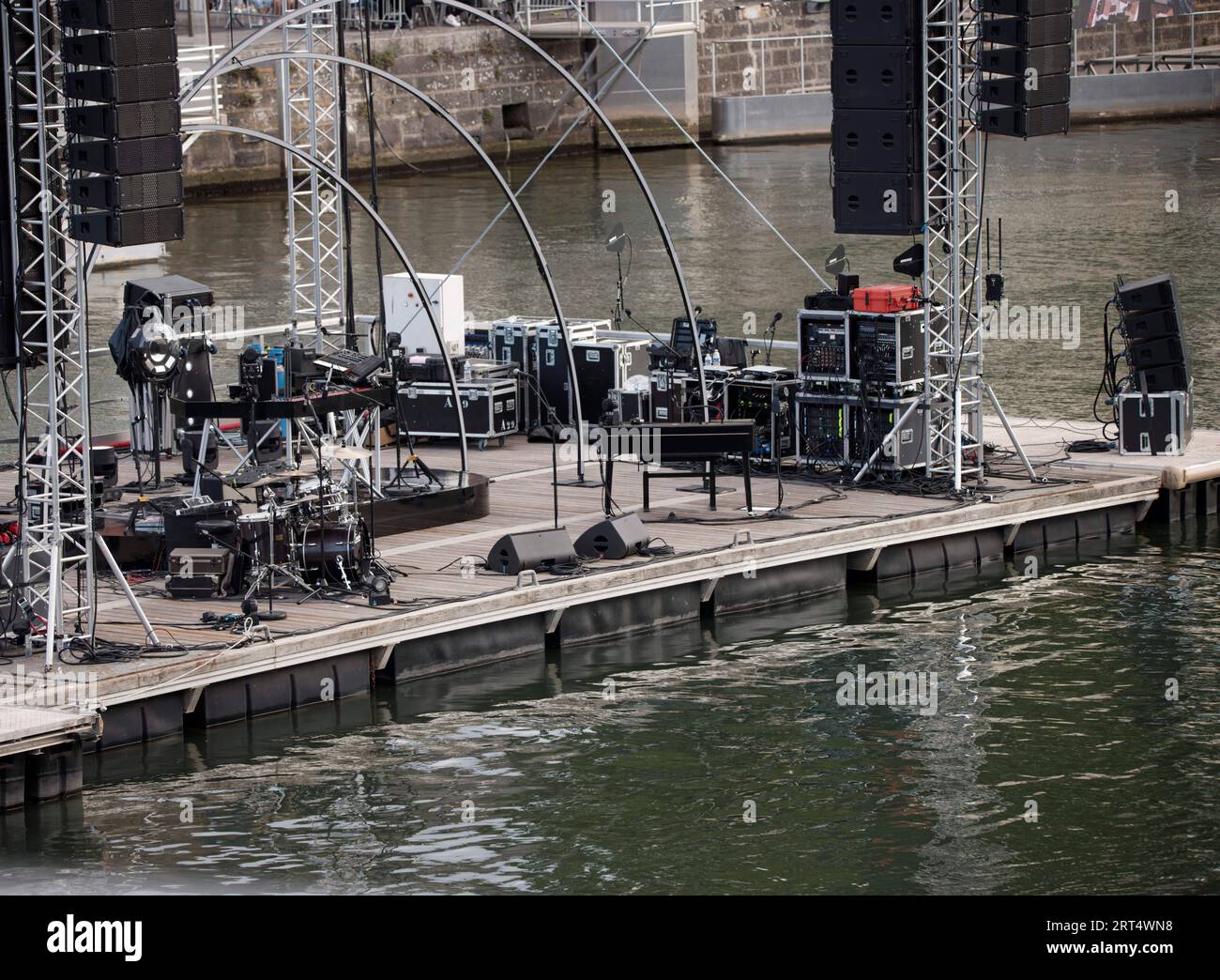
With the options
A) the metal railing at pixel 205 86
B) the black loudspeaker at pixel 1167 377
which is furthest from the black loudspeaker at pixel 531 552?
the metal railing at pixel 205 86

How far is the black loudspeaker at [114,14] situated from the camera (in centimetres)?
1620

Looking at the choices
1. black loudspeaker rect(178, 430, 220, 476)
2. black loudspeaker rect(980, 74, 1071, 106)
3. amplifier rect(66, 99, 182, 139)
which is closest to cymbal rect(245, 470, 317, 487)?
amplifier rect(66, 99, 182, 139)

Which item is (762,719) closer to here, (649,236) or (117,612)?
(117,612)

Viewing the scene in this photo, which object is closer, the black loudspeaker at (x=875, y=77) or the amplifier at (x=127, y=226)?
the amplifier at (x=127, y=226)

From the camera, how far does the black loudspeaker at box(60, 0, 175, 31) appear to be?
1620 cm

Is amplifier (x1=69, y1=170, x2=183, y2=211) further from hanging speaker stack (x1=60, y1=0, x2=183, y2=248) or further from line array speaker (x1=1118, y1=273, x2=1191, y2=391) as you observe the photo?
line array speaker (x1=1118, y1=273, x2=1191, y2=391)

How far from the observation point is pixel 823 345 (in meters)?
22.7

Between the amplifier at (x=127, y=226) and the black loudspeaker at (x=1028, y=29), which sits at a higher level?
the black loudspeaker at (x=1028, y=29)

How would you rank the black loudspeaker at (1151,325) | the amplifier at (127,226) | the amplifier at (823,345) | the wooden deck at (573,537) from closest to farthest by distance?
the amplifier at (127,226) < the wooden deck at (573,537) < the amplifier at (823,345) < the black loudspeaker at (1151,325)

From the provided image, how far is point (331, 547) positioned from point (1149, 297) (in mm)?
9090

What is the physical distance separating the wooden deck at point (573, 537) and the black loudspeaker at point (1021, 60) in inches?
151

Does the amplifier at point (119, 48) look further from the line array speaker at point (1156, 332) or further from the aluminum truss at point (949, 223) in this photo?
the line array speaker at point (1156, 332)

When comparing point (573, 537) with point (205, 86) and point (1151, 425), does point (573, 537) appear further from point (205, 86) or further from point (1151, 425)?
point (205, 86)
